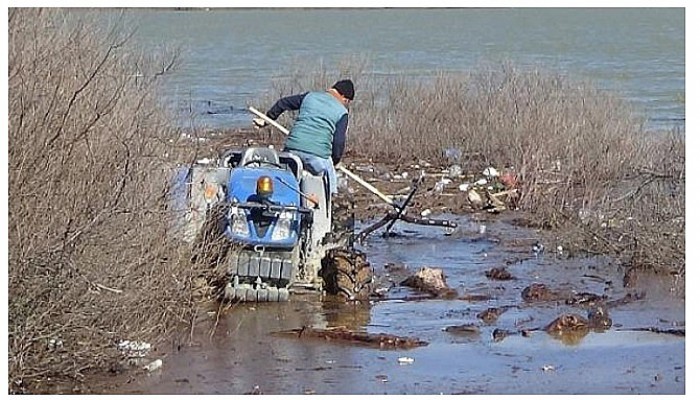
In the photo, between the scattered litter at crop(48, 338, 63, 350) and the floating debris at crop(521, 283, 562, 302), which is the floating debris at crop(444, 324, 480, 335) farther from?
the scattered litter at crop(48, 338, 63, 350)

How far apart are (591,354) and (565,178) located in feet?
25.2

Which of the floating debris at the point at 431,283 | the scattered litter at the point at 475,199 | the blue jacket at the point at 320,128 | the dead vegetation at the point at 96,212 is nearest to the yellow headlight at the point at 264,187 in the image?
the dead vegetation at the point at 96,212

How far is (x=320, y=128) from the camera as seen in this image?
12156 millimetres

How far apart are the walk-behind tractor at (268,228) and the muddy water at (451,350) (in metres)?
0.26

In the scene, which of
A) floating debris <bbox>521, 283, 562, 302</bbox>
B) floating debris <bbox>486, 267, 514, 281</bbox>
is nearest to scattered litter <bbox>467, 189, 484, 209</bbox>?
floating debris <bbox>486, 267, 514, 281</bbox>

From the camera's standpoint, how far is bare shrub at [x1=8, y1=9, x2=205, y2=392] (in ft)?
25.4

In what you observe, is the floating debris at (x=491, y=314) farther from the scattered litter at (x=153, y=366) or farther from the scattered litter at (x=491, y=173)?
the scattered litter at (x=491, y=173)

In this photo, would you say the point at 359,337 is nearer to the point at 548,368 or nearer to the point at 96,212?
the point at 548,368

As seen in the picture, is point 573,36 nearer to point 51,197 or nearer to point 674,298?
point 674,298

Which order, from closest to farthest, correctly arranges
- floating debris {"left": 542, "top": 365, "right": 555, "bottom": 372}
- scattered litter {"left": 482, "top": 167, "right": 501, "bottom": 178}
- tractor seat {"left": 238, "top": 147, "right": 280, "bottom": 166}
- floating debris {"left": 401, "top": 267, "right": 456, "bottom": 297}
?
floating debris {"left": 542, "top": 365, "right": 555, "bottom": 372} → tractor seat {"left": 238, "top": 147, "right": 280, "bottom": 166} → floating debris {"left": 401, "top": 267, "right": 456, "bottom": 297} → scattered litter {"left": 482, "top": 167, "right": 501, "bottom": 178}

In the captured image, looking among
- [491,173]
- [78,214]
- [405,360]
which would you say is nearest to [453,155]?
[491,173]

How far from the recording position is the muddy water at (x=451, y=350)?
8.46 metres

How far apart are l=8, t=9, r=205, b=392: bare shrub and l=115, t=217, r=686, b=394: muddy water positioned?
17.8 inches

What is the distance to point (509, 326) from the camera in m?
10.4
